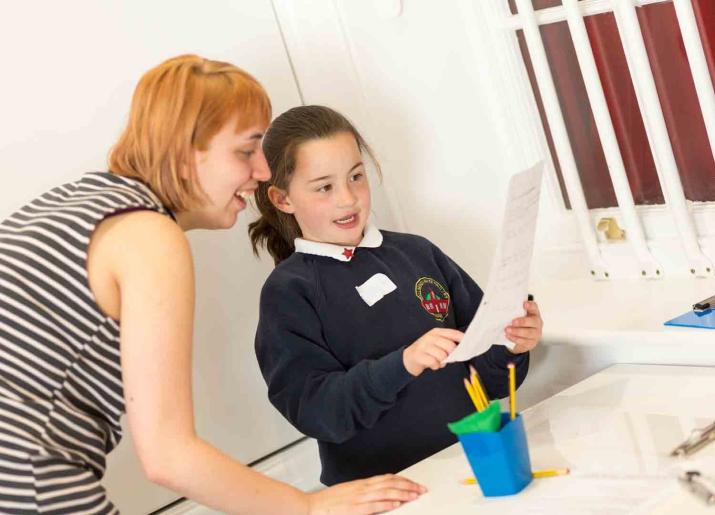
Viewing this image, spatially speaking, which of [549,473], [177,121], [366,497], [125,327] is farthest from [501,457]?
[177,121]

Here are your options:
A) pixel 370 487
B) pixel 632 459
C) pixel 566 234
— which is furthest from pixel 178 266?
pixel 566 234

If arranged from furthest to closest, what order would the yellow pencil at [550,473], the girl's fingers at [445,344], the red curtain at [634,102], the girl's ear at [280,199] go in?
the girl's ear at [280,199]
the red curtain at [634,102]
the girl's fingers at [445,344]
the yellow pencil at [550,473]

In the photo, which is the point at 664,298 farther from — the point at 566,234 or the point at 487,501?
the point at 487,501

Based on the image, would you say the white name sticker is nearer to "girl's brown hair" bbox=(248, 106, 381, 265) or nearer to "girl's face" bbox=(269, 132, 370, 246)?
"girl's face" bbox=(269, 132, 370, 246)

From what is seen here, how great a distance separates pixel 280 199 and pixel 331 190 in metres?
0.11

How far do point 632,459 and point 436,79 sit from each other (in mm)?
962

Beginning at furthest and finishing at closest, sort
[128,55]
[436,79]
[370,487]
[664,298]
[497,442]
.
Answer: [436,79] → [128,55] → [664,298] → [370,487] → [497,442]

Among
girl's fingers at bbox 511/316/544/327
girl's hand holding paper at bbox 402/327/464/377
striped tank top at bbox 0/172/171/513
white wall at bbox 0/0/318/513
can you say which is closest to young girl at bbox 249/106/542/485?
girl's fingers at bbox 511/316/544/327

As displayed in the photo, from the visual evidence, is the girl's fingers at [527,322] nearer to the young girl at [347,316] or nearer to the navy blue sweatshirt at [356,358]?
the young girl at [347,316]

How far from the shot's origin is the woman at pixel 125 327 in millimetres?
1150

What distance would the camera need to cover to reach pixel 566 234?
189 centimetres

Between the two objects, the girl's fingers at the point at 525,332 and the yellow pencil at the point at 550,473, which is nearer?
the yellow pencil at the point at 550,473

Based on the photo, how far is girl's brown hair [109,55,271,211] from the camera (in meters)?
1.28

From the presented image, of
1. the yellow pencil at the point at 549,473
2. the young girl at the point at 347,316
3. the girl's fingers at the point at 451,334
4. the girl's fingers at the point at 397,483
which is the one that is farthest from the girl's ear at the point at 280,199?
the yellow pencil at the point at 549,473
